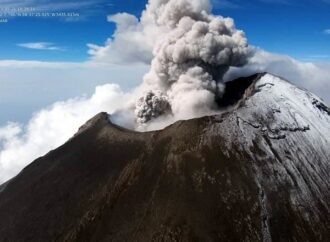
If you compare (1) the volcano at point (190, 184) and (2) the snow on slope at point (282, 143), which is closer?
(1) the volcano at point (190, 184)

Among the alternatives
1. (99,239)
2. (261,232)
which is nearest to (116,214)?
(99,239)

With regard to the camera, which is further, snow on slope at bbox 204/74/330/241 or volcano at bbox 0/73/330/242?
snow on slope at bbox 204/74/330/241

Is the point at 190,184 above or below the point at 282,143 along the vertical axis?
below

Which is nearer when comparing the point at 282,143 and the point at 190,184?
the point at 190,184

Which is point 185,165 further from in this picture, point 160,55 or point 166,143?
point 160,55
